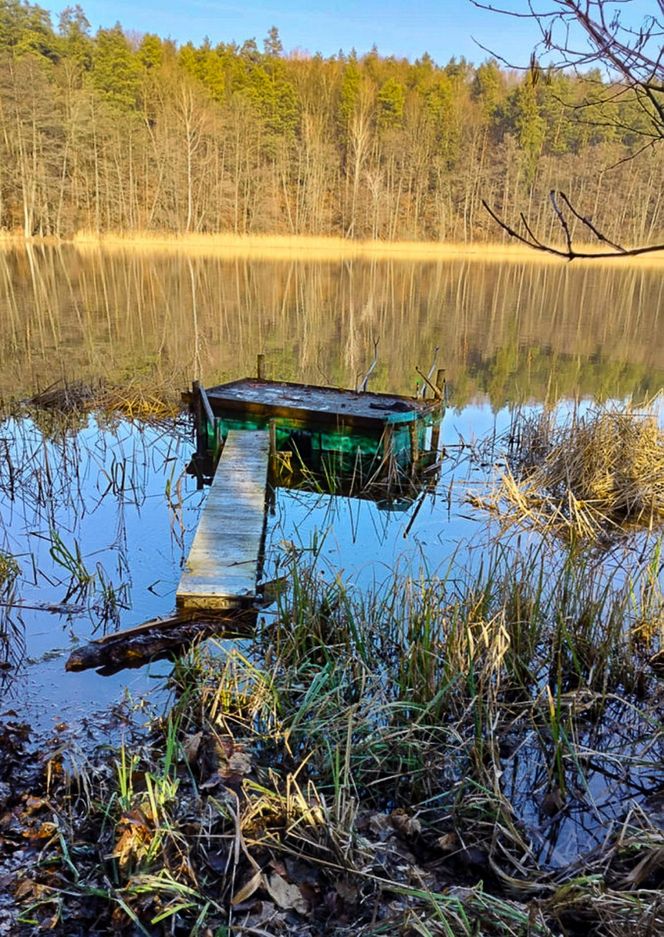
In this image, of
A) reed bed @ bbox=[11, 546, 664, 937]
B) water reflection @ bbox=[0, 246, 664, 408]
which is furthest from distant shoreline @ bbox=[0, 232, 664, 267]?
reed bed @ bbox=[11, 546, 664, 937]

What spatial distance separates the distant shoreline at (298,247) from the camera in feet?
122

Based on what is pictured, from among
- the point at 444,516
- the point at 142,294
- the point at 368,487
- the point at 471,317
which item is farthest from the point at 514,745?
the point at 142,294

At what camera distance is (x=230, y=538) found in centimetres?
509

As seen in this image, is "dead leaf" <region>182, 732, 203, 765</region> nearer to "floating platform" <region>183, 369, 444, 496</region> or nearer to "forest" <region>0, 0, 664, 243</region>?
"floating platform" <region>183, 369, 444, 496</region>

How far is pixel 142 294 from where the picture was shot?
20891mm

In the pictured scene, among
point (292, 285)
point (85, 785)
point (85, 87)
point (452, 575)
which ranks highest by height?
point (85, 87)

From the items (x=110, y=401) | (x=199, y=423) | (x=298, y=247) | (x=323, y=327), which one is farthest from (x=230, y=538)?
(x=298, y=247)

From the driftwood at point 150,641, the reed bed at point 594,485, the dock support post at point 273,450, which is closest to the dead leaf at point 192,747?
the driftwood at point 150,641

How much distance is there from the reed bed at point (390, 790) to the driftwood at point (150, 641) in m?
0.15

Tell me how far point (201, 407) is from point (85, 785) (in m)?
5.71

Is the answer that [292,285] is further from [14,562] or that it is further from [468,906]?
[468,906]

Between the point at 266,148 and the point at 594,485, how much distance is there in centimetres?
4482

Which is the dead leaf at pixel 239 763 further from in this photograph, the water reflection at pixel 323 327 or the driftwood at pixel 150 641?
the water reflection at pixel 323 327

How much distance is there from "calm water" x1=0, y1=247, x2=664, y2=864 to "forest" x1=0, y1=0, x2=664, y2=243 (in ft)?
38.4
